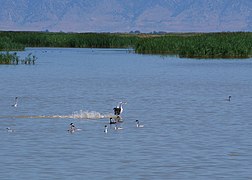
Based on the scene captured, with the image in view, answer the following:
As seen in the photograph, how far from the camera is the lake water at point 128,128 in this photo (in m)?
21.8

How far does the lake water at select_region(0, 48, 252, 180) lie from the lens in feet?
71.4

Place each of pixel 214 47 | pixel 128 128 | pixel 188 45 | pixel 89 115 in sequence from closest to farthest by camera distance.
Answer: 1. pixel 128 128
2. pixel 89 115
3. pixel 214 47
4. pixel 188 45

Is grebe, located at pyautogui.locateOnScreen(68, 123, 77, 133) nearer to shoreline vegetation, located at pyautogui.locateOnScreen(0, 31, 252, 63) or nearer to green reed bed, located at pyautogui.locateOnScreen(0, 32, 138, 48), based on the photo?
shoreline vegetation, located at pyautogui.locateOnScreen(0, 31, 252, 63)

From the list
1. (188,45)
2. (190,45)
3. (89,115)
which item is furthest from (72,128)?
(188,45)

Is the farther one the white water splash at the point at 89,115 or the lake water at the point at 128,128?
the white water splash at the point at 89,115

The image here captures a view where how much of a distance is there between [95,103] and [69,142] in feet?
40.9

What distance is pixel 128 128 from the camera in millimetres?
29359

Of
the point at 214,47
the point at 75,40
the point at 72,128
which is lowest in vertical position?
the point at 72,128

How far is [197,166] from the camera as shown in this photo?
22016 millimetres

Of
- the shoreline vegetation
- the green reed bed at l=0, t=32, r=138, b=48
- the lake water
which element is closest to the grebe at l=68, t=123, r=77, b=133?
the lake water

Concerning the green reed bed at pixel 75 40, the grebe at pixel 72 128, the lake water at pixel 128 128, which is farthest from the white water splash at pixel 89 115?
the green reed bed at pixel 75 40

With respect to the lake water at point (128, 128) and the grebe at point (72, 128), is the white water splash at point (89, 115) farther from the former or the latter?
the grebe at point (72, 128)

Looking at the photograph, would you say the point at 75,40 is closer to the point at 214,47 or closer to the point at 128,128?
the point at 214,47

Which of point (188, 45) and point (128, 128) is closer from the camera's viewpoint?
point (128, 128)
